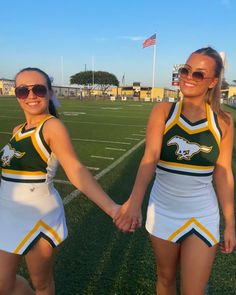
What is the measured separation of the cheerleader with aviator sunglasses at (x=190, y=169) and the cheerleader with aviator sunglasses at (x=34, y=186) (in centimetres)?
50

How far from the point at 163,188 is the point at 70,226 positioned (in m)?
2.32

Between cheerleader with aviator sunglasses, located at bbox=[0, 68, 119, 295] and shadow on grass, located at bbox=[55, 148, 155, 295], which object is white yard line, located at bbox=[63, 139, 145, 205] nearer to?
shadow on grass, located at bbox=[55, 148, 155, 295]

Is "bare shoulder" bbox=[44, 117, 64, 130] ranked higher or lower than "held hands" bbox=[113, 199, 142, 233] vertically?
higher

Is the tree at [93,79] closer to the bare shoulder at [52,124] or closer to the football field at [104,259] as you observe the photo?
the football field at [104,259]

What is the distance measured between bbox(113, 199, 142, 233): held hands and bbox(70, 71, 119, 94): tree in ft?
310

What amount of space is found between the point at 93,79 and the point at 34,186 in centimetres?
9453

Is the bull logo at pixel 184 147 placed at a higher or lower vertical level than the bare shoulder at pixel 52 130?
lower

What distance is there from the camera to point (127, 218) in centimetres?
191

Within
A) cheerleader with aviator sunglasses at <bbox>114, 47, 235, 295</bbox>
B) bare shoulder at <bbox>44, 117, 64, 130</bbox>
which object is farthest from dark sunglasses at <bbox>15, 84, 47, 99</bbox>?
cheerleader with aviator sunglasses at <bbox>114, 47, 235, 295</bbox>

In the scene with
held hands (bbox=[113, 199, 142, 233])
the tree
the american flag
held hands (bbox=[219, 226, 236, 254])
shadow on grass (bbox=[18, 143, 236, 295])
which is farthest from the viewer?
the tree

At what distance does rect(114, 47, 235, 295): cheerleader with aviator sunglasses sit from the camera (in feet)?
6.85

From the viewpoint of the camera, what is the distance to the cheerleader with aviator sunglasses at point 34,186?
79.6 inches

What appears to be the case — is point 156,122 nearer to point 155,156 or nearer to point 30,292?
point 155,156

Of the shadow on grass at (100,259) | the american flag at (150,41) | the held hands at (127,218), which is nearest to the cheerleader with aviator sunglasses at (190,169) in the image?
the held hands at (127,218)
